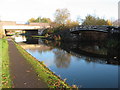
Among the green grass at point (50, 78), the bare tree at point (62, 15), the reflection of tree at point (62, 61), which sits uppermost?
the bare tree at point (62, 15)

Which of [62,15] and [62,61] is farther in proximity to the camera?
[62,15]

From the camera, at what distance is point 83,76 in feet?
31.2

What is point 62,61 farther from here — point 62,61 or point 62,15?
point 62,15

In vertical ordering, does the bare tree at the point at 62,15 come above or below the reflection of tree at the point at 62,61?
above

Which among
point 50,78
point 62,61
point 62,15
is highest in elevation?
point 62,15

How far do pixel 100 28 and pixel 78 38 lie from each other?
33.7ft

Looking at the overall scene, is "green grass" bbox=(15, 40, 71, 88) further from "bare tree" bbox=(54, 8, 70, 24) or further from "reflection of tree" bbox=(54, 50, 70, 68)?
"bare tree" bbox=(54, 8, 70, 24)

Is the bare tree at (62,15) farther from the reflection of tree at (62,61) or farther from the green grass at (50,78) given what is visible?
the green grass at (50,78)

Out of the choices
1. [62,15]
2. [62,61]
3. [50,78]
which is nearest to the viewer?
[50,78]

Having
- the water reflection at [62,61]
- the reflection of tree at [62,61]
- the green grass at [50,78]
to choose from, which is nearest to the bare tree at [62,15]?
the water reflection at [62,61]

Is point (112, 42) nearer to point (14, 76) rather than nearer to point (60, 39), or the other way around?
point (60, 39)

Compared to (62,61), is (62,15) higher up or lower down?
higher up

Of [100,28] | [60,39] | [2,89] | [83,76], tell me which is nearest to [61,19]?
[60,39]

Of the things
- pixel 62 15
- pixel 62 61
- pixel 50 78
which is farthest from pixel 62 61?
pixel 62 15
